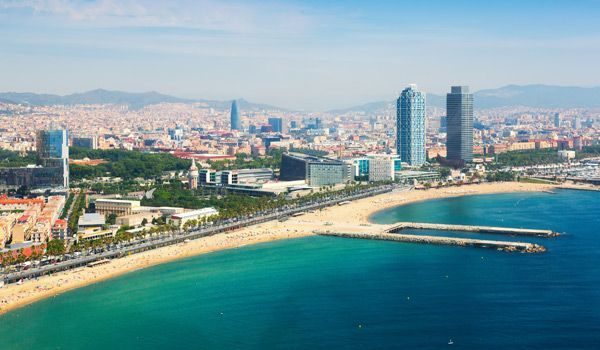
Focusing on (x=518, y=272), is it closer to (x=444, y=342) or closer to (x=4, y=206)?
(x=444, y=342)

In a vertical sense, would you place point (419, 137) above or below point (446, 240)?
above

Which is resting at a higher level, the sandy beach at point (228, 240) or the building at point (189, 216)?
the building at point (189, 216)

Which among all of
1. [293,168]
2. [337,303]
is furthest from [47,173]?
[337,303]

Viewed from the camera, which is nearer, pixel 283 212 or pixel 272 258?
pixel 272 258

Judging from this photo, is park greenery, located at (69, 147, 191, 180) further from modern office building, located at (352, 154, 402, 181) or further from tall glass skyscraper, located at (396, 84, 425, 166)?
tall glass skyscraper, located at (396, 84, 425, 166)

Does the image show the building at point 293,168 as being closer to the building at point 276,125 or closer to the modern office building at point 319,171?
the modern office building at point 319,171

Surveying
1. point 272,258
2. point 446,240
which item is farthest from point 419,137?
point 272,258

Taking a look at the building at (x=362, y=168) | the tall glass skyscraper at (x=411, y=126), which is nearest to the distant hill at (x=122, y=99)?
the tall glass skyscraper at (x=411, y=126)
